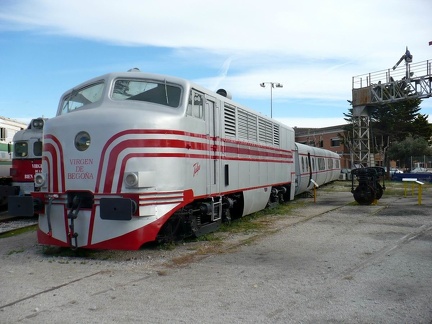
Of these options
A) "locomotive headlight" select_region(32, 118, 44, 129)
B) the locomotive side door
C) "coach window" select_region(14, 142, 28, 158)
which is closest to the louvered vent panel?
the locomotive side door

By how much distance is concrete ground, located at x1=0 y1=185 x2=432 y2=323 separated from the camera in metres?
4.63

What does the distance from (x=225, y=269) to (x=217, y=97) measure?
3937mm

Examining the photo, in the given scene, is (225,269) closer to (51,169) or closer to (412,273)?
(412,273)

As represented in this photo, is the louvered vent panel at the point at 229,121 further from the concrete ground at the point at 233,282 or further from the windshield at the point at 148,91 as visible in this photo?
the concrete ground at the point at 233,282

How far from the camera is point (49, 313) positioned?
4.70 metres

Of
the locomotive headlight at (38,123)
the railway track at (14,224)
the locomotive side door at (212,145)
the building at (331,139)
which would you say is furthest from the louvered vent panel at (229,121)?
the building at (331,139)

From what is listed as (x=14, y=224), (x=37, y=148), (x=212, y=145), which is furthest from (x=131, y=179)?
(x=37, y=148)

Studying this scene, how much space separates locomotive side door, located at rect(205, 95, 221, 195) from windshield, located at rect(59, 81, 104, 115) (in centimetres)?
207

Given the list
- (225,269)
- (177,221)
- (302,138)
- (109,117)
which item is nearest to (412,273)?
(225,269)

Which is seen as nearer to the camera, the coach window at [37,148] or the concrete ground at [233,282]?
the concrete ground at [233,282]

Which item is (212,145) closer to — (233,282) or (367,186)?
(233,282)

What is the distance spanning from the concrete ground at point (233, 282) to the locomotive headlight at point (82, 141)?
188 cm

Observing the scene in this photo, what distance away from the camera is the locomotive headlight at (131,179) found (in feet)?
21.8

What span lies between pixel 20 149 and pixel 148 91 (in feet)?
24.6
